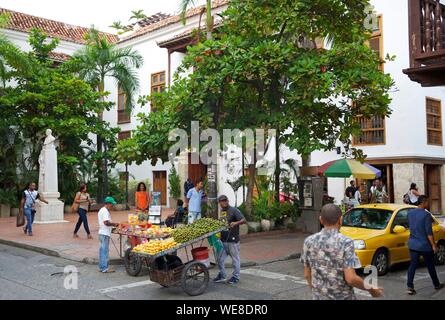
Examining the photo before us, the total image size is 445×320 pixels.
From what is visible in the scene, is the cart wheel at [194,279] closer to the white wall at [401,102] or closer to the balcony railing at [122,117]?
the white wall at [401,102]

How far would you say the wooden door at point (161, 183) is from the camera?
29750 millimetres

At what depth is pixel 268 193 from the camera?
17.6 m

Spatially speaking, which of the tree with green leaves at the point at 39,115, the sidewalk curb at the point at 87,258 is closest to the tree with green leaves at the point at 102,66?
the tree with green leaves at the point at 39,115

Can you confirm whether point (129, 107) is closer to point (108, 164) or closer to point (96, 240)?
point (108, 164)

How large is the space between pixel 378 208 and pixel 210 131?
17.9 ft

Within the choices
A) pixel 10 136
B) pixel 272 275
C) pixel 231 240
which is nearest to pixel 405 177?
pixel 272 275

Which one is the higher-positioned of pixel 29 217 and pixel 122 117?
pixel 122 117

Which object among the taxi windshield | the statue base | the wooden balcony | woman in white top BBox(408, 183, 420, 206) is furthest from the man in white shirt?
woman in white top BBox(408, 183, 420, 206)

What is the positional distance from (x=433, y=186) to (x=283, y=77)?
1163cm

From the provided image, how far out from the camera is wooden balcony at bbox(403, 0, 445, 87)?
9.11m

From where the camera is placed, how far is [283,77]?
15102 mm

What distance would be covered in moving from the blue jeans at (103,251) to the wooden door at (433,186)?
17.1 meters

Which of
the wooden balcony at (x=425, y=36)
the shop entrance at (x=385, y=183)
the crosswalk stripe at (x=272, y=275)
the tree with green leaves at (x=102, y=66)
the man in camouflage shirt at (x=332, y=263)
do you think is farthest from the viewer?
the tree with green leaves at (x=102, y=66)

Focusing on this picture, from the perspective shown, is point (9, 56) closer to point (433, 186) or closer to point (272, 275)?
point (272, 275)
